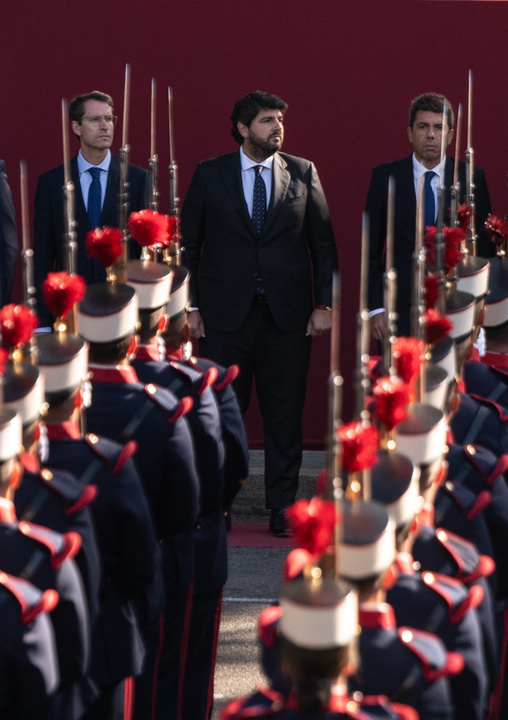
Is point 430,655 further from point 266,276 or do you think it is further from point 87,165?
point 87,165

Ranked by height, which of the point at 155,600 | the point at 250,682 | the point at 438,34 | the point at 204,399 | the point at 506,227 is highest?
the point at 438,34

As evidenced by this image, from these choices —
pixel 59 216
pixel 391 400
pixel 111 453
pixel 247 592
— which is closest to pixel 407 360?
pixel 391 400

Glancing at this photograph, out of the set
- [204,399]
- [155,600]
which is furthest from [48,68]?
[155,600]

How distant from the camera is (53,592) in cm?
276

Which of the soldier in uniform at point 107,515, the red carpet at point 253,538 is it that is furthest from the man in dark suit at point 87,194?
the soldier in uniform at point 107,515

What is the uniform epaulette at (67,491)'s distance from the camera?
3.02m

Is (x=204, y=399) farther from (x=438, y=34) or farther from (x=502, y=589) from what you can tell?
(x=438, y=34)

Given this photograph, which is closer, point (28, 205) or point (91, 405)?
point (91, 405)

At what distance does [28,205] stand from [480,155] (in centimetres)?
225

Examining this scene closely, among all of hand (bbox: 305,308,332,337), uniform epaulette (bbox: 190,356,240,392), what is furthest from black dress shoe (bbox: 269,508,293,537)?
uniform epaulette (bbox: 190,356,240,392)

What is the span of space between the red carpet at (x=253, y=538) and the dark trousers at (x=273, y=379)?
15 cm

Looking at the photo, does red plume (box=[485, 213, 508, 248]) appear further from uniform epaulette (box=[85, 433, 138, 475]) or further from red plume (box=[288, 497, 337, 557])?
red plume (box=[288, 497, 337, 557])

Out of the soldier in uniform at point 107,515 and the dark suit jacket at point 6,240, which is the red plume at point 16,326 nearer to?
the soldier in uniform at point 107,515

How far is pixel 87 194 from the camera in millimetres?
6445
